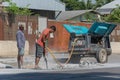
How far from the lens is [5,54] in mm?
29188

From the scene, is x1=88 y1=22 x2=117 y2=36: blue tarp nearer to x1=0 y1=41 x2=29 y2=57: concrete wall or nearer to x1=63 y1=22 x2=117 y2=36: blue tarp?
x1=63 y1=22 x2=117 y2=36: blue tarp

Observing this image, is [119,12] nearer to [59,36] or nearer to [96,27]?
[59,36]

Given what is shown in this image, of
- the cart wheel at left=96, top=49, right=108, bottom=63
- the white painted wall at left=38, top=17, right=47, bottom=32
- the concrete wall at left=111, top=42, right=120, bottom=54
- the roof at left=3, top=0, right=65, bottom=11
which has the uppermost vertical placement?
the roof at left=3, top=0, right=65, bottom=11

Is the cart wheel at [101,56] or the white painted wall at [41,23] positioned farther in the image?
the white painted wall at [41,23]

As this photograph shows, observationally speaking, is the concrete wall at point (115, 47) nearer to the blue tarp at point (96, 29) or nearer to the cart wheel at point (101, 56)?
the blue tarp at point (96, 29)

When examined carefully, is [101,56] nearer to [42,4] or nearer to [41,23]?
[41,23]

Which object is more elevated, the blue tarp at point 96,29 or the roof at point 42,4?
the roof at point 42,4

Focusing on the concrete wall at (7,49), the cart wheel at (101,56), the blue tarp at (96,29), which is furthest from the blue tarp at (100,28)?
the concrete wall at (7,49)

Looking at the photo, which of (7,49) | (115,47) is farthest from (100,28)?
(115,47)

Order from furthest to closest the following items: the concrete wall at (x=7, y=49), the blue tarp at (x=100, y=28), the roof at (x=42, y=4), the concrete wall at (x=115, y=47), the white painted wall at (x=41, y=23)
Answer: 1. the roof at (x=42, y=4)
2. the concrete wall at (x=115, y=47)
3. the white painted wall at (x=41, y=23)
4. the concrete wall at (x=7, y=49)
5. the blue tarp at (x=100, y=28)

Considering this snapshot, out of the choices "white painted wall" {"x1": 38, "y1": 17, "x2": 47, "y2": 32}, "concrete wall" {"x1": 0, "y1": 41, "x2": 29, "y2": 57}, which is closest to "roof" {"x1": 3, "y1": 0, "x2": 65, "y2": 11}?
"white painted wall" {"x1": 38, "y1": 17, "x2": 47, "y2": 32}

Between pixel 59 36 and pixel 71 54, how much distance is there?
10.6m

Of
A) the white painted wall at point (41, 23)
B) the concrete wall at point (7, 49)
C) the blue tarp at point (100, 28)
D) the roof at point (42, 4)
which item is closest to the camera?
the blue tarp at point (100, 28)

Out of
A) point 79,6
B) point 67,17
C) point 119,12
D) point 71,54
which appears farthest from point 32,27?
point 79,6
